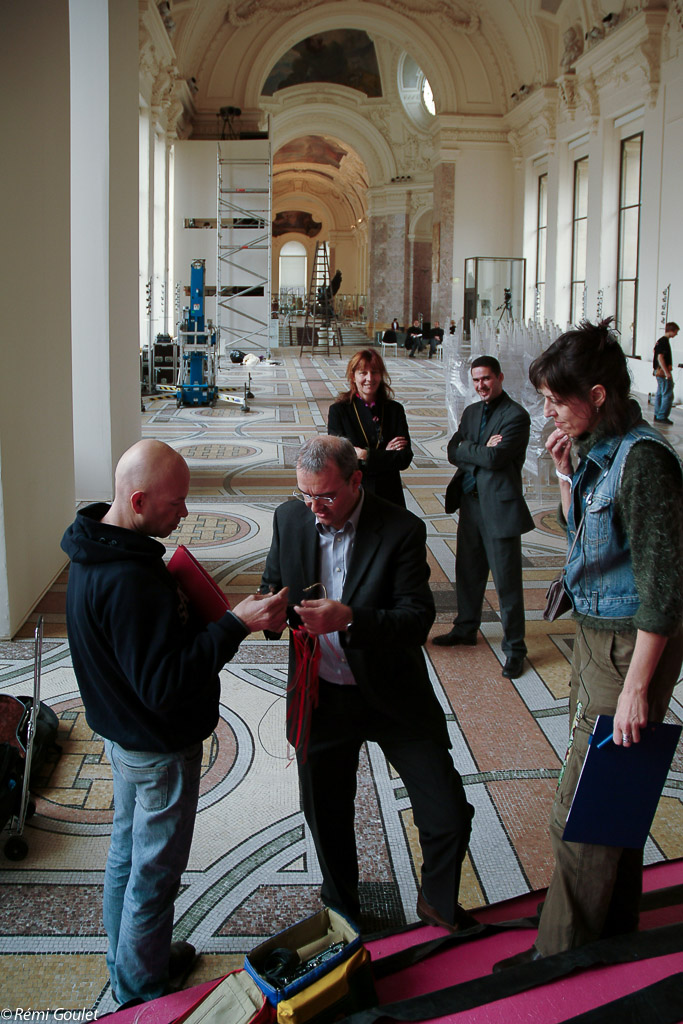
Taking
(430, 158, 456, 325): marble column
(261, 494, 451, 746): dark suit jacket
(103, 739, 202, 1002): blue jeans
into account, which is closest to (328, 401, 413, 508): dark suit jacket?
(261, 494, 451, 746): dark suit jacket

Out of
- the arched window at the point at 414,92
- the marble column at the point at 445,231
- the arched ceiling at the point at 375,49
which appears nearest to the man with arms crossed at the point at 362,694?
the arched ceiling at the point at 375,49

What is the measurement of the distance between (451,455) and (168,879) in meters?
3.14

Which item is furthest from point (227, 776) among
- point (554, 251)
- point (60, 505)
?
point (554, 251)

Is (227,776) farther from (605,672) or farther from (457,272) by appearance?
(457,272)

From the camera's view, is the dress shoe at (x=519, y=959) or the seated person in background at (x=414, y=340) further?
the seated person in background at (x=414, y=340)

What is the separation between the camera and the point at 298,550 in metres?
2.71

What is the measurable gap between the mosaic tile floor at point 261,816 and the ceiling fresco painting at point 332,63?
106ft

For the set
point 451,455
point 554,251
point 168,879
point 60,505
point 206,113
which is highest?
point 206,113

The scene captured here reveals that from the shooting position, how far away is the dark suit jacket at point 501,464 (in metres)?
4.79

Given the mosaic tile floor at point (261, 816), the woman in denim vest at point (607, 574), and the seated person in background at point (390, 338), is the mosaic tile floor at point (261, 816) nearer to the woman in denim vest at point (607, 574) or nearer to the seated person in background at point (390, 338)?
the woman in denim vest at point (607, 574)

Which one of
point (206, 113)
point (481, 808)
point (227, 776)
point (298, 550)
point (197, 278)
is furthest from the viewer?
point (206, 113)

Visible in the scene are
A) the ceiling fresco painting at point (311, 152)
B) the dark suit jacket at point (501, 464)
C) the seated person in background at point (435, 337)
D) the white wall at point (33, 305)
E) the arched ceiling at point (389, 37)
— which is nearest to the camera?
the dark suit jacket at point (501, 464)

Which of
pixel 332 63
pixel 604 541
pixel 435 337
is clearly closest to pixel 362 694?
pixel 604 541

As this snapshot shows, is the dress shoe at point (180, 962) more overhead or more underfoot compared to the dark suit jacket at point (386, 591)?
more underfoot
